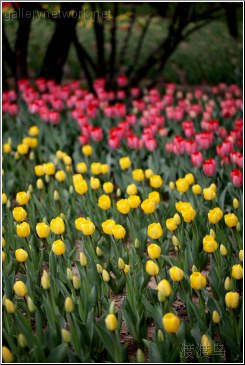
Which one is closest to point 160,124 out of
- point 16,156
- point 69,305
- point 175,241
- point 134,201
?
point 16,156

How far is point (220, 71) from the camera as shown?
807 centimetres

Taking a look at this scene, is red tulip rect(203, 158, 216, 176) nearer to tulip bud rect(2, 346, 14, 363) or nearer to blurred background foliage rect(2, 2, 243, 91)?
tulip bud rect(2, 346, 14, 363)

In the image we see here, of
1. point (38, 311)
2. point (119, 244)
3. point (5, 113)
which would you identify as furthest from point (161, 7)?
point (38, 311)

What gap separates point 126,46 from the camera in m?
7.58

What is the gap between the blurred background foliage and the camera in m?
6.77

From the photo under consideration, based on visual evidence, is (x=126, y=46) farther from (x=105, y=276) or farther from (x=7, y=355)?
(x=7, y=355)

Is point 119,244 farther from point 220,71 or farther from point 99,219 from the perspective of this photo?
point 220,71

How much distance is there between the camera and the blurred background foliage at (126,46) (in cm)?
677

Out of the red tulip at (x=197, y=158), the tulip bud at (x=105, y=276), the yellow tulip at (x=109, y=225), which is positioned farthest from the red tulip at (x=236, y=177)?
the tulip bud at (x=105, y=276)

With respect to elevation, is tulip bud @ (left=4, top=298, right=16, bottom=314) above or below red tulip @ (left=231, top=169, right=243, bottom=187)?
below

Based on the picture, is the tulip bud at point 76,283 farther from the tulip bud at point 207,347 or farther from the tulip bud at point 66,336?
A: the tulip bud at point 207,347

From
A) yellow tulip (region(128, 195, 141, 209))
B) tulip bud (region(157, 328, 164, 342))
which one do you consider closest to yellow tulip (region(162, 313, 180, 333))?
tulip bud (region(157, 328, 164, 342))

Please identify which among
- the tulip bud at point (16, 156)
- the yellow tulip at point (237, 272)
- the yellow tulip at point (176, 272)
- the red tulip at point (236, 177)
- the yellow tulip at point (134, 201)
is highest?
the tulip bud at point (16, 156)

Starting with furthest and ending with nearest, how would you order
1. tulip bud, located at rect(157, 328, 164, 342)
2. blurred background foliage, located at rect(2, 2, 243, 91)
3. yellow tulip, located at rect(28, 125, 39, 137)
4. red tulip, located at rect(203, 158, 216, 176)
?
blurred background foliage, located at rect(2, 2, 243, 91) → yellow tulip, located at rect(28, 125, 39, 137) → red tulip, located at rect(203, 158, 216, 176) → tulip bud, located at rect(157, 328, 164, 342)
